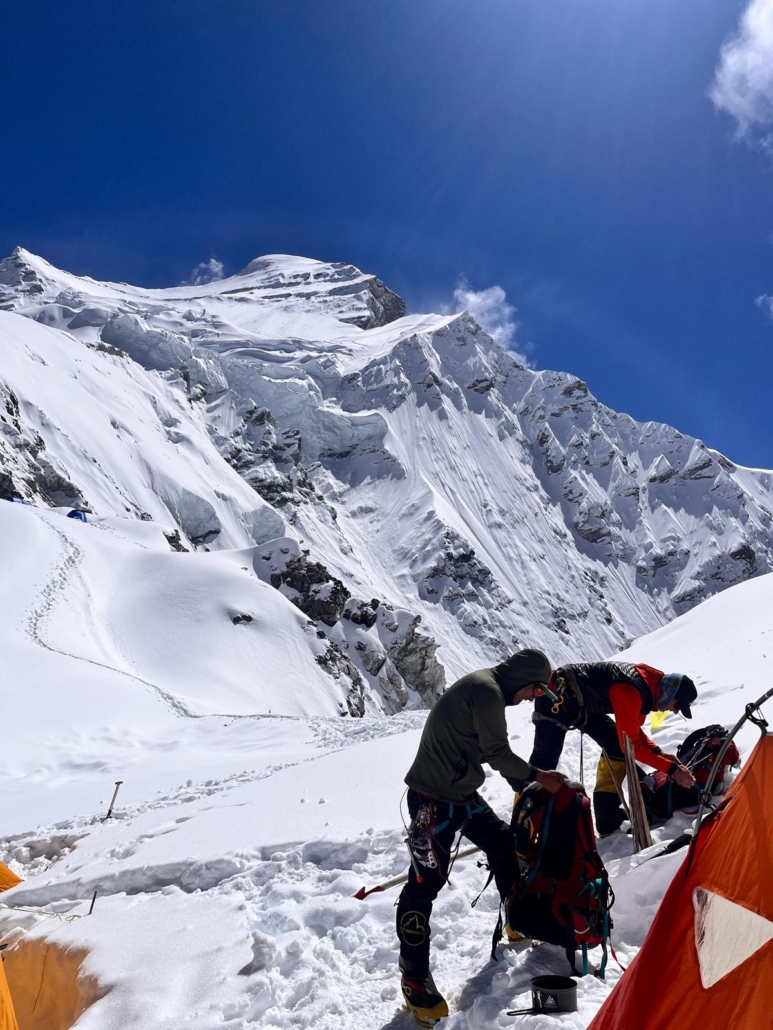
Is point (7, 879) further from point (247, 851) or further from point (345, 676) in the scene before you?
point (345, 676)

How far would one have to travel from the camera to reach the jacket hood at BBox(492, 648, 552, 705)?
4023 mm

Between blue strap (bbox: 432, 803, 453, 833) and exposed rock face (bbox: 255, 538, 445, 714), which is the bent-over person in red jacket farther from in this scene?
exposed rock face (bbox: 255, 538, 445, 714)

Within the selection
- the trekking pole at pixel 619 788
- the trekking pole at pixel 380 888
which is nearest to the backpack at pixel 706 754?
the trekking pole at pixel 619 788

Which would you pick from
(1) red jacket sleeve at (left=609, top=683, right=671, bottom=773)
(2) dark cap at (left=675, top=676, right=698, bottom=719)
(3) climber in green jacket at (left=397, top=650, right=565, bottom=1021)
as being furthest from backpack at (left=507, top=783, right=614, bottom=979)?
(2) dark cap at (left=675, top=676, right=698, bottom=719)

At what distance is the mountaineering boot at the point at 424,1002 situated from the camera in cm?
348

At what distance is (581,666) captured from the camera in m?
5.47

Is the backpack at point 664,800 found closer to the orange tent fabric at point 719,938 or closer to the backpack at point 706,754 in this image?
the backpack at point 706,754

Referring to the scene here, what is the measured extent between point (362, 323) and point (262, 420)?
8775cm

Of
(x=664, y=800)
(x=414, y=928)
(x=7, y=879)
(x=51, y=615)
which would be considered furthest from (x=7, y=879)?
(x=51, y=615)

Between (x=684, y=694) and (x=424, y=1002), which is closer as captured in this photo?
(x=424, y=1002)

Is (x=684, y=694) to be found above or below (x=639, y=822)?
above

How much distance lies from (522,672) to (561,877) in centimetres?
121

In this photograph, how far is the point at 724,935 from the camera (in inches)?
99.9

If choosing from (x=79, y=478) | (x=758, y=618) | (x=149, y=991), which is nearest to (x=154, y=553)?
(x=79, y=478)
